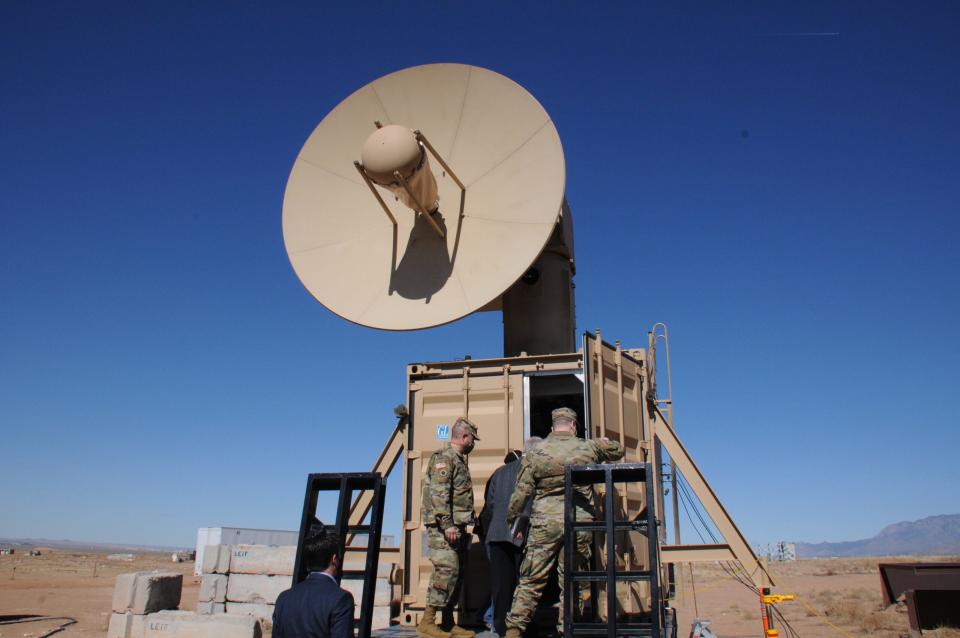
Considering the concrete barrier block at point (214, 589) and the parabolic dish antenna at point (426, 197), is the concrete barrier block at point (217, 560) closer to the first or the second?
the concrete barrier block at point (214, 589)

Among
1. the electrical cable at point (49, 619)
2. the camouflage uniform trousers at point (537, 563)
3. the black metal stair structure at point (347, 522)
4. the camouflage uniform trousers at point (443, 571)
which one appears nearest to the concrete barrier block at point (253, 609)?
the electrical cable at point (49, 619)

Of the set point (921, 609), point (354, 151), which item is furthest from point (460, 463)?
point (921, 609)

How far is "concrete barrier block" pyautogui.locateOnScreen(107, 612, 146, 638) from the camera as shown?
10.8m

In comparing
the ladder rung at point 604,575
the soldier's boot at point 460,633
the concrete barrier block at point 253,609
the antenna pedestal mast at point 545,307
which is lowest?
the concrete barrier block at point 253,609

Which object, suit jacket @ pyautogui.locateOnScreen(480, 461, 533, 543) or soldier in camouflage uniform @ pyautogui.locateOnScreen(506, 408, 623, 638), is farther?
suit jacket @ pyautogui.locateOnScreen(480, 461, 533, 543)

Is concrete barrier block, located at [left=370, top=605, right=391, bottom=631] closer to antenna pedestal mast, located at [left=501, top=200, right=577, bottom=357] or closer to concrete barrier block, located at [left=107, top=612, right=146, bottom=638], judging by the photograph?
antenna pedestal mast, located at [left=501, top=200, right=577, bottom=357]

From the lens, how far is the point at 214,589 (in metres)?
11.5

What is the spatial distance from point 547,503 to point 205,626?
633 centimetres

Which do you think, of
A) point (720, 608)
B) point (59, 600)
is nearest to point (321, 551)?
point (59, 600)

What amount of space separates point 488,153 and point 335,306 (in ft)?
8.04

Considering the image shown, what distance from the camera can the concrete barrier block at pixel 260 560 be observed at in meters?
11.4

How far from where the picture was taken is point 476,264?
8.42 meters

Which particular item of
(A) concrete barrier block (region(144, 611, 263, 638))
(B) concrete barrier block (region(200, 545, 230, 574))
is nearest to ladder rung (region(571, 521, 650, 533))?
(A) concrete barrier block (region(144, 611, 263, 638))

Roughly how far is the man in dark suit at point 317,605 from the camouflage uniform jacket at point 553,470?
1962mm
